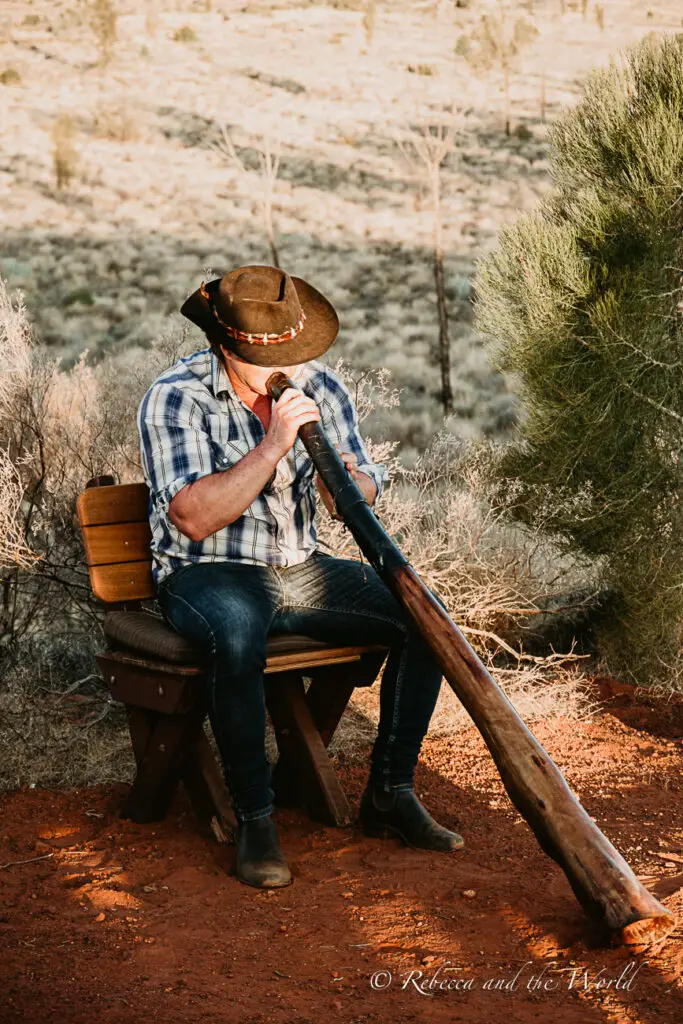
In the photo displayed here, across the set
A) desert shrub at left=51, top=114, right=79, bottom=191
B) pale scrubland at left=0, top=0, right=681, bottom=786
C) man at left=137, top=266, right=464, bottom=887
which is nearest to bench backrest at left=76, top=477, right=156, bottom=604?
man at left=137, top=266, right=464, bottom=887

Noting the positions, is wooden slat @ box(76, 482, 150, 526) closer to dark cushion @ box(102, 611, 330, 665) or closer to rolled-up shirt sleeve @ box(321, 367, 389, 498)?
dark cushion @ box(102, 611, 330, 665)

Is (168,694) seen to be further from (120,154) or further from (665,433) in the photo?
(120,154)

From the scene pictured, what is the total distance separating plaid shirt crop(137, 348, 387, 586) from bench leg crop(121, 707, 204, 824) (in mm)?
437

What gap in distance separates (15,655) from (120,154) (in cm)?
1911

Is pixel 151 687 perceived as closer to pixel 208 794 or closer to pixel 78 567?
pixel 208 794

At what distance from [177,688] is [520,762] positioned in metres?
1.02

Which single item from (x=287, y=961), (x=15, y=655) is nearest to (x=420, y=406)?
(x=15, y=655)

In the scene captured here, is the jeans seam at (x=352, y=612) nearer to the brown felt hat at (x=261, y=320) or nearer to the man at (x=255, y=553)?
the man at (x=255, y=553)

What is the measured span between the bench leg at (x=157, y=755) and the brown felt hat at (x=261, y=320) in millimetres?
1073

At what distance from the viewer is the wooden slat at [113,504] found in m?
3.32

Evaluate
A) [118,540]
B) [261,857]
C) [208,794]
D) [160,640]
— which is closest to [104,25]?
[118,540]

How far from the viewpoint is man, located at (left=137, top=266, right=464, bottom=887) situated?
2.83 meters

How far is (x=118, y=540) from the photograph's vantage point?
11.0 ft

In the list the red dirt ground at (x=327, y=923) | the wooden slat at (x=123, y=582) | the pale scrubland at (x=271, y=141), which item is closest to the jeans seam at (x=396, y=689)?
the red dirt ground at (x=327, y=923)
